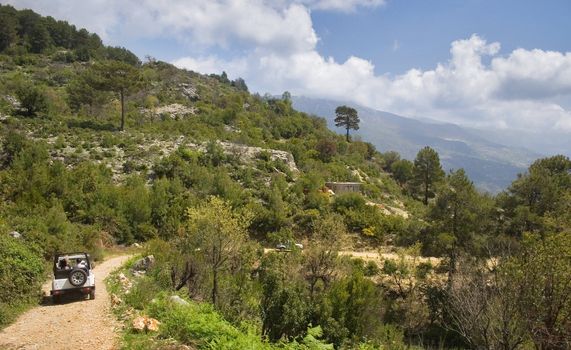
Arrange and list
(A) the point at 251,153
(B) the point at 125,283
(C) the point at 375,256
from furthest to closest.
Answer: (A) the point at 251,153 < (C) the point at 375,256 < (B) the point at 125,283

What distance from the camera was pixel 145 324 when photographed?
11586 mm

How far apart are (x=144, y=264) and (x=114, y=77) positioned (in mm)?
36422

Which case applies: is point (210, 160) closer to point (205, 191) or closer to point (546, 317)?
point (205, 191)

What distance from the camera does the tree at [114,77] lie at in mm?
50969

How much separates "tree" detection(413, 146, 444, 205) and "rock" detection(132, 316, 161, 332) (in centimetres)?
5688

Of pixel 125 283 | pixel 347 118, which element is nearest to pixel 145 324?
pixel 125 283

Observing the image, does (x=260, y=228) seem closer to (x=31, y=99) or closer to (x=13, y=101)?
(x=31, y=99)

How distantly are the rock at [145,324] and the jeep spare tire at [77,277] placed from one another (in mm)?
4526

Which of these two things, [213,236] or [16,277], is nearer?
[16,277]

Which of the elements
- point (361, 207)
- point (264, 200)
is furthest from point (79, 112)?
point (361, 207)

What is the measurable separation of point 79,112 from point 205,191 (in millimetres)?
29982

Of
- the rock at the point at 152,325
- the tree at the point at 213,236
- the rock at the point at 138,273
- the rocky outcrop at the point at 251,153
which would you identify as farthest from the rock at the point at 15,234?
the rocky outcrop at the point at 251,153

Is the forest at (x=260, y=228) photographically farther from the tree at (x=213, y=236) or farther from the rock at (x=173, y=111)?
the rock at (x=173, y=111)

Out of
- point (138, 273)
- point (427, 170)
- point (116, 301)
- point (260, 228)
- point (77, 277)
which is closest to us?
point (116, 301)
